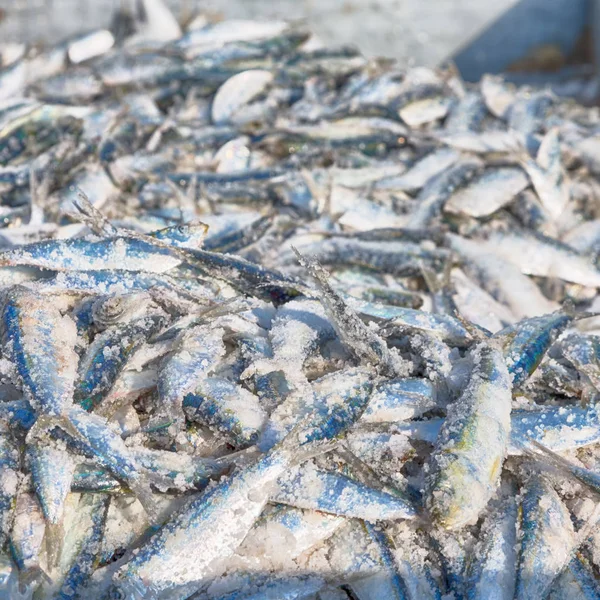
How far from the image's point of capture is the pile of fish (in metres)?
2.28

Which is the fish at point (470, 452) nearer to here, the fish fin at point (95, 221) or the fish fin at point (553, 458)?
the fish fin at point (553, 458)

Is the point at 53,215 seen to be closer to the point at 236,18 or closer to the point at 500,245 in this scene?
the point at 500,245

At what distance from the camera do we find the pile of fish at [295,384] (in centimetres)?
228

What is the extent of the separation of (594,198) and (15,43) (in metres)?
5.53

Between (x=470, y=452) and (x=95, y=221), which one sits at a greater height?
(x=95, y=221)

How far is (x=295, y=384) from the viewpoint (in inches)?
101

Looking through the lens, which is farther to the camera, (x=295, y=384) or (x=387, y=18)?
(x=387, y=18)

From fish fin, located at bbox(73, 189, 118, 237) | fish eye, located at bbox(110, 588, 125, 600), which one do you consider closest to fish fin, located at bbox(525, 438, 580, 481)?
fish eye, located at bbox(110, 588, 125, 600)

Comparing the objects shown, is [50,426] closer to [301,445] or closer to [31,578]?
[31,578]

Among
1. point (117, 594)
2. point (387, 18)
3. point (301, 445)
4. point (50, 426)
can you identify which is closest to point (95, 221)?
point (50, 426)

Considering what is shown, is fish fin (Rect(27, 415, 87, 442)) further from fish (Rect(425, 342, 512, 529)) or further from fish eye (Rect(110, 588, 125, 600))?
fish (Rect(425, 342, 512, 529))

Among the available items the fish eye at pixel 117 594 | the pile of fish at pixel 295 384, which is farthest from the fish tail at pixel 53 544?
the fish eye at pixel 117 594

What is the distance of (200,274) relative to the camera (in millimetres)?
3076

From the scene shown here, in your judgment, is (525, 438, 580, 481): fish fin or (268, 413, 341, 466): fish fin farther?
(525, 438, 580, 481): fish fin
